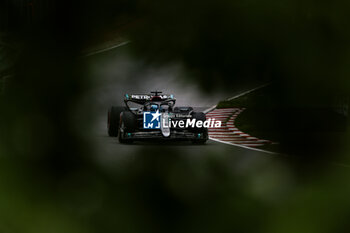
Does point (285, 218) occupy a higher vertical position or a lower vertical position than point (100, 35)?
lower

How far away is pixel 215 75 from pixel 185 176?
0.08 metres

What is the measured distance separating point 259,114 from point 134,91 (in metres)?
0.11

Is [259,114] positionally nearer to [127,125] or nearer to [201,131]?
[201,131]

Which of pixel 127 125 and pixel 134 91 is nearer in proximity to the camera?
pixel 134 91

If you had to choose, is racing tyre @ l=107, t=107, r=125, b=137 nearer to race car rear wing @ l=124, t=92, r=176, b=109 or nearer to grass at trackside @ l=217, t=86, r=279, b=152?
race car rear wing @ l=124, t=92, r=176, b=109

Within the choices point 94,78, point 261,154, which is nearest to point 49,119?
point 94,78

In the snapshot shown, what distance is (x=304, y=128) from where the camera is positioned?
292mm

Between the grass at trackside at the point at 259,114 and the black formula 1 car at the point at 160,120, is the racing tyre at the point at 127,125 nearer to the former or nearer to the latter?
the black formula 1 car at the point at 160,120

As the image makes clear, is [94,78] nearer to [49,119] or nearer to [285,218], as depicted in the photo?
[49,119]

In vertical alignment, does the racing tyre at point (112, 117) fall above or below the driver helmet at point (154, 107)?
below

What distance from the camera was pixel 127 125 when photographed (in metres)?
0.49

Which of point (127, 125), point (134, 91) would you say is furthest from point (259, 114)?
point (127, 125)

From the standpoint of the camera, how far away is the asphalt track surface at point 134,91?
0.28m

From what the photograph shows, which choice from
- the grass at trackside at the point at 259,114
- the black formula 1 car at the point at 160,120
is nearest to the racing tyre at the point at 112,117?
the black formula 1 car at the point at 160,120
